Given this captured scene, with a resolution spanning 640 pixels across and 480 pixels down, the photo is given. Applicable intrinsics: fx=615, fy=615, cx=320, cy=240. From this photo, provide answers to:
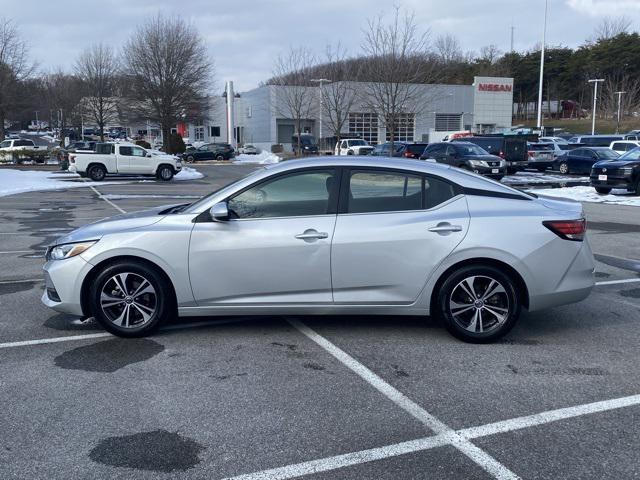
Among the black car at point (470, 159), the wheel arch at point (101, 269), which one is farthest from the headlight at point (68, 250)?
the black car at point (470, 159)

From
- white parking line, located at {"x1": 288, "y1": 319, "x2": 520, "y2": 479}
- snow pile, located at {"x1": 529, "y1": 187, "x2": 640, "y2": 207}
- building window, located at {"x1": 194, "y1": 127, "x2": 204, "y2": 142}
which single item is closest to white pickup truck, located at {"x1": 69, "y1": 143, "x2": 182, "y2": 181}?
snow pile, located at {"x1": 529, "y1": 187, "x2": 640, "y2": 207}

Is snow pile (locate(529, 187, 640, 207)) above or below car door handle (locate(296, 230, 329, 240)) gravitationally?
below

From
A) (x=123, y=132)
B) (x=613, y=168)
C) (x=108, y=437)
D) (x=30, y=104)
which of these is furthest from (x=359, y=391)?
(x=123, y=132)

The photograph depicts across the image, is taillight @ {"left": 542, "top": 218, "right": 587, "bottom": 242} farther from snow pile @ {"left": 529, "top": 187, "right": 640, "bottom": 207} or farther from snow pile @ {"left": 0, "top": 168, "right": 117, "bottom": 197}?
snow pile @ {"left": 0, "top": 168, "right": 117, "bottom": 197}

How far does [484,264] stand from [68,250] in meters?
3.58

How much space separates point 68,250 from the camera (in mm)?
5340

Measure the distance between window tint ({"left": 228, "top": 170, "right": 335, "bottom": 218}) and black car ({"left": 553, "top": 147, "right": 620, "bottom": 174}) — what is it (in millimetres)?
27161

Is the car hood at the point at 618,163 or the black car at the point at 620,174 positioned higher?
the car hood at the point at 618,163

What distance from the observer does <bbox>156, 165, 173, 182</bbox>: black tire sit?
3121 centimetres

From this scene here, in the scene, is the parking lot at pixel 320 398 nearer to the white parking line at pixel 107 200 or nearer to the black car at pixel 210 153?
the white parking line at pixel 107 200

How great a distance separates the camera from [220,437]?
3.65 meters

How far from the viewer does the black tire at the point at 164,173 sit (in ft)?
102

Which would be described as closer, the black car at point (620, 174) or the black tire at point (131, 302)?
the black tire at point (131, 302)

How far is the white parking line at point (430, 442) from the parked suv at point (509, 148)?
26.8m
